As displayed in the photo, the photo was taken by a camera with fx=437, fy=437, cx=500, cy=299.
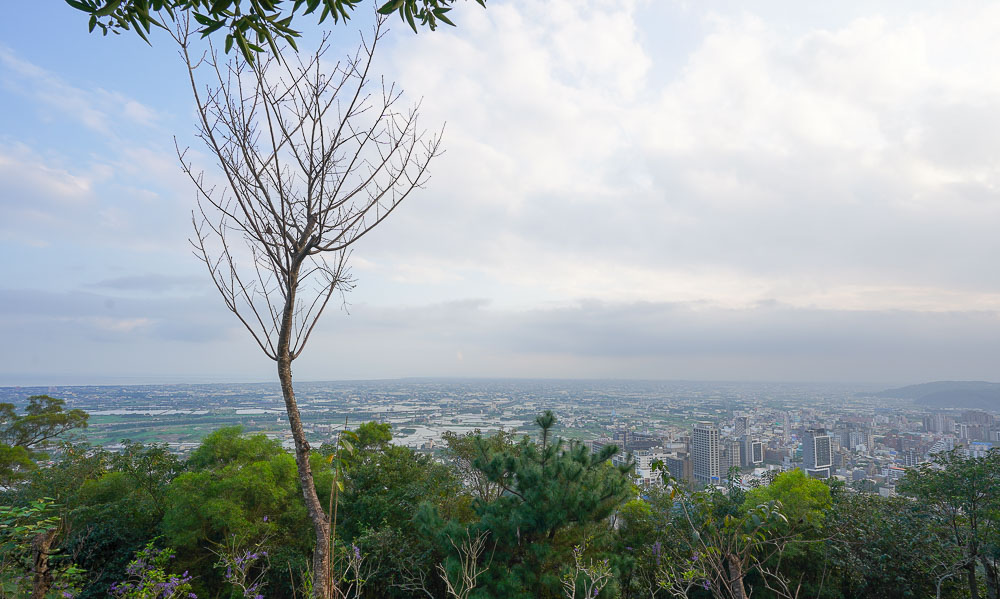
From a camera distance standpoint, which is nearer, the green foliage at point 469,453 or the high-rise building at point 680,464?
the green foliage at point 469,453

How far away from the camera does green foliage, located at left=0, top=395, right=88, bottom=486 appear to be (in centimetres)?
889

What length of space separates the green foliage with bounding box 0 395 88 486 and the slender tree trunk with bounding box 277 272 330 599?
36.8ft

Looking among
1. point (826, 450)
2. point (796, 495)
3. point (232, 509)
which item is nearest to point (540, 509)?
point (796, 495)

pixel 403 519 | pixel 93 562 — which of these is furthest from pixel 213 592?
pixel 403 519

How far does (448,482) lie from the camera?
761 cm

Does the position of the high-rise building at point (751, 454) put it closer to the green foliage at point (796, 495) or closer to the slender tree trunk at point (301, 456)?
the green foliage at point (796, 495)

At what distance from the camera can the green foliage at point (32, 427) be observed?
889 centimetres

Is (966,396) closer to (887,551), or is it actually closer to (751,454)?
(751,454)

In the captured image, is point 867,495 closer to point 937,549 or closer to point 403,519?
point 937,549

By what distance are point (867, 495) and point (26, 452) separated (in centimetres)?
1577

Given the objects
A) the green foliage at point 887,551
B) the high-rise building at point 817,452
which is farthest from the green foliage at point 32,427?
the high-rise building at point 817,452

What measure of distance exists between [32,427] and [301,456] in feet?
44.8

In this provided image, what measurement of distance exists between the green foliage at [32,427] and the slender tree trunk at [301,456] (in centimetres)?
1121

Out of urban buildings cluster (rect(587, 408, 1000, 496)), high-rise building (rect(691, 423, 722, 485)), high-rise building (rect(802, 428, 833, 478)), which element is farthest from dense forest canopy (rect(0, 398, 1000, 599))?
high-rise building (rect(802, 428, 833, 478))
